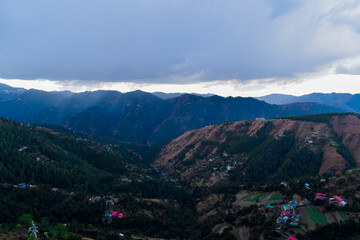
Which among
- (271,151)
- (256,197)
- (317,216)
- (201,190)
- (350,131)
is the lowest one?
(201,190)

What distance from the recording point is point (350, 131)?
144 m

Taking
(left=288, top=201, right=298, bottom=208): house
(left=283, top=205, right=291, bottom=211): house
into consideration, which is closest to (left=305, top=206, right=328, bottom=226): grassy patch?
(left=288, top=201, right=298, bottom=208): house

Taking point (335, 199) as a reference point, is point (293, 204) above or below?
below

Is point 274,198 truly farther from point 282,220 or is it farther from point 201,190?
point 201,190

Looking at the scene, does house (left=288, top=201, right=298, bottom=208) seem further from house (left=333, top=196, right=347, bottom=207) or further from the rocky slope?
the rocky slope

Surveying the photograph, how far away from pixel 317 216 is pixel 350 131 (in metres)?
114

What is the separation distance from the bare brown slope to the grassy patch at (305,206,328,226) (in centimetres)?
7152

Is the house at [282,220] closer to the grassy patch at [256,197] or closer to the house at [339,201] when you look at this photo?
the house at [339,201]

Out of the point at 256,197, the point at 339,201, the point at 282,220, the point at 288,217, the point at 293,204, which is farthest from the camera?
the point at 256,197

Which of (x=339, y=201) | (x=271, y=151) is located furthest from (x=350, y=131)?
(x=339, y=201)

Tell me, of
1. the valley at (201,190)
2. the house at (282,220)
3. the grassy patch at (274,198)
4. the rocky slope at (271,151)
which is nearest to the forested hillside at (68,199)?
the valley at (201,190)

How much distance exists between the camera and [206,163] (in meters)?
161

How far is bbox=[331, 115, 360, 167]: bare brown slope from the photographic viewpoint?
126225 mm

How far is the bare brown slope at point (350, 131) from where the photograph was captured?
126225mm
